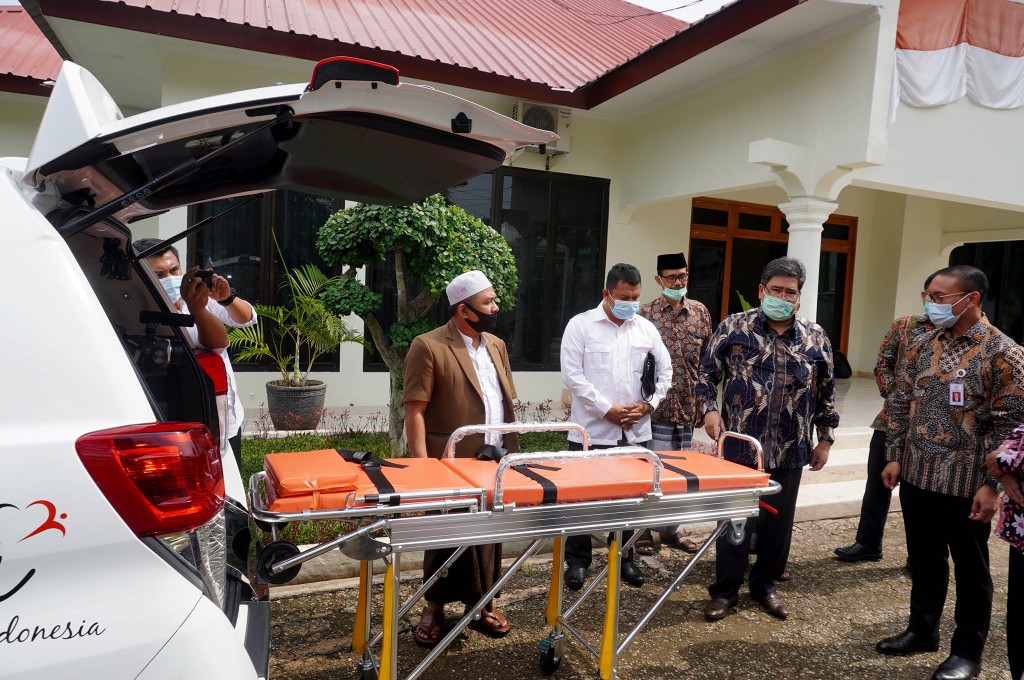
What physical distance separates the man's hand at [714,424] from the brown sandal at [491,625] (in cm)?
151

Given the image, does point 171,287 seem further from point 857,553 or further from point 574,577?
point 857,553

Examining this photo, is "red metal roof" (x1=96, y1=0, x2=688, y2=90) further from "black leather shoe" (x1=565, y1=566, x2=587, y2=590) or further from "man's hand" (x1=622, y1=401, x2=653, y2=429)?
"black leather shoe" (x1=565, y1=566, x2=587, y2=590)

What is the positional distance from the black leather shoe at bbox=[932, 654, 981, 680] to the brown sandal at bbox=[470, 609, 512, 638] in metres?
2.00

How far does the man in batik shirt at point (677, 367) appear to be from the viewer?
4664 millimetres

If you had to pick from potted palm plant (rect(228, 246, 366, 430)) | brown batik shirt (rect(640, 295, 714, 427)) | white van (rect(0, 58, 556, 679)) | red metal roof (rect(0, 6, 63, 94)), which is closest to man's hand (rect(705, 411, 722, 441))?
brown batik shirt (rect(640, 295, 714, 427))

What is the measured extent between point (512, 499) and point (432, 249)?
124 inches

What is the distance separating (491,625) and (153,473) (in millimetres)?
2284

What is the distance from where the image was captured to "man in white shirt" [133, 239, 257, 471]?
3.02 meters

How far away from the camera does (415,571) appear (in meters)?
4.08

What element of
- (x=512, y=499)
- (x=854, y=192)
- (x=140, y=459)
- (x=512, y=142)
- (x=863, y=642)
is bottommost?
(x=863, y=642)

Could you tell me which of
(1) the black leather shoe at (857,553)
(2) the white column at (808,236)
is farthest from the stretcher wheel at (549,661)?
(2) the white column at (808,236)

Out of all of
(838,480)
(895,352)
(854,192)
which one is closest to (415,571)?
(895,352)

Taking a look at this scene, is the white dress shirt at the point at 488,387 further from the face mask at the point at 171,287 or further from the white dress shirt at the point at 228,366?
the face mask at the point at 171,287

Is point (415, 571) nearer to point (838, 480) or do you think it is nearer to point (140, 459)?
point (140, 459)
